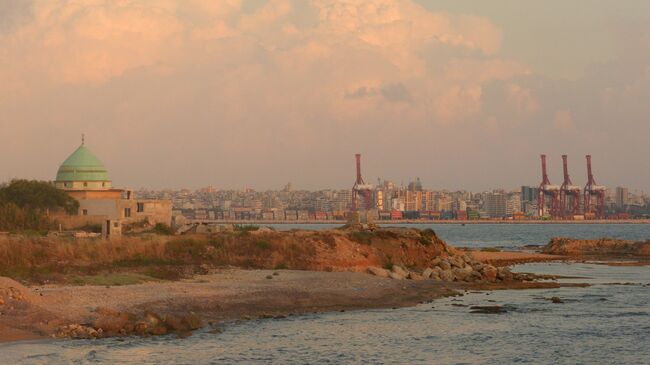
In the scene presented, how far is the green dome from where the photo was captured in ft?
320

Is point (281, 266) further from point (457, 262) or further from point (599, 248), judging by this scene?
point (599, 248)

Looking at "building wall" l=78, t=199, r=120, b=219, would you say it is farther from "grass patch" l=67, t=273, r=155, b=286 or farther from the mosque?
"grass patch" l=67, t=273, r=155, b=286

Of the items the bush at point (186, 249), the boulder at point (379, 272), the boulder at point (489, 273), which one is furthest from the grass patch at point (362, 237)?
the bush at point (186, 249)

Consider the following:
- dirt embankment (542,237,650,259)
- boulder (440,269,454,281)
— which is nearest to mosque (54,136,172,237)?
boulder (440,269,454,281)

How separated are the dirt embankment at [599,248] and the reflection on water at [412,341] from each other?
2162 inches

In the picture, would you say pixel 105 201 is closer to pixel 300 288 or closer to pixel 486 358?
pixel 300 288

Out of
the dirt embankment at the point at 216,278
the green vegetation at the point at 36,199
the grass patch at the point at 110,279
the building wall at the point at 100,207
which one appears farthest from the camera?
the building wall at the point at 100,207

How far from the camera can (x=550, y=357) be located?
29.2 m

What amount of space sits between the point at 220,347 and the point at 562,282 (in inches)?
1301

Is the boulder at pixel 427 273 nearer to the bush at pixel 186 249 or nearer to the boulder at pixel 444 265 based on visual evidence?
the boulder at pixel 444 265

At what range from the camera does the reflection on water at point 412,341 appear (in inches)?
1086

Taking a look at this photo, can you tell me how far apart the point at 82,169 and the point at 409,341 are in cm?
7298

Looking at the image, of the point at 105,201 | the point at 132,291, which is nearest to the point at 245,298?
the point at 132,291

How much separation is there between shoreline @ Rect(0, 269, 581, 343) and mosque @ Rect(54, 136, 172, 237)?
3883cm
